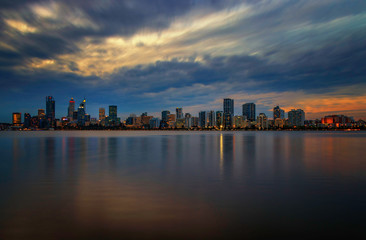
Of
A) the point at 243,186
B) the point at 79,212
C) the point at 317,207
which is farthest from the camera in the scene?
the point at 243,186

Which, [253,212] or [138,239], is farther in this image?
[253,212]

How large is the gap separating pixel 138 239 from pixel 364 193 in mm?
12663

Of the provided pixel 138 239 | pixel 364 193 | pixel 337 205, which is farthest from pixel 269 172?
pixel 138 239

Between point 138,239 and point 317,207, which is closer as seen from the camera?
point 138,239

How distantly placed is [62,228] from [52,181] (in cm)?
870

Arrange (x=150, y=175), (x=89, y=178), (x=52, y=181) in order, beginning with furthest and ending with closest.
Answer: (x=150, y=175) → (x=89, y=178) → (x=52, y=181)

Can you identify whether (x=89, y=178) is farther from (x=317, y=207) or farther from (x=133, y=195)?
(x=317, y=207)

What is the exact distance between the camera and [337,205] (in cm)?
1019

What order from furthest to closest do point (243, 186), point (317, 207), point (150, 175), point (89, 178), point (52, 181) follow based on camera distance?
point (150, 175) < point (89, 178) < point (52, 181) < point (243, 186) < point (317, 207)

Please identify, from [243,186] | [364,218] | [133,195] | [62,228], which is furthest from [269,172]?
[62,228]

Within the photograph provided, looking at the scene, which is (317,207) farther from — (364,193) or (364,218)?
(364,193)

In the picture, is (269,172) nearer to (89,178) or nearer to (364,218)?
(364,218)

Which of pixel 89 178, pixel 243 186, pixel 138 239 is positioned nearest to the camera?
pixel 138 239

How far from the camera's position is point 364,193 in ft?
39.7
